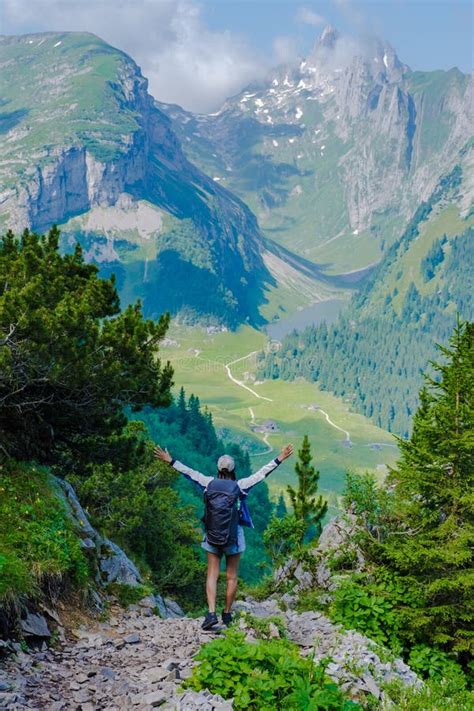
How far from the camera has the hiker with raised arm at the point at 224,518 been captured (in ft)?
46.7

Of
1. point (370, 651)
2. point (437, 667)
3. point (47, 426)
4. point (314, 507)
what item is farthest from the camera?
point (314, 507)

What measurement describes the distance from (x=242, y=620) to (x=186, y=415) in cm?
14204

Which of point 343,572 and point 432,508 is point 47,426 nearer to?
point 343,572

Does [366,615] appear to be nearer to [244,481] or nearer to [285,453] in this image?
[285,453]

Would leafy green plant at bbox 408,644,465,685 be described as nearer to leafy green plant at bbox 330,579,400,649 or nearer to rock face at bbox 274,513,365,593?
leafy green plant at bbox 330,579,400,649

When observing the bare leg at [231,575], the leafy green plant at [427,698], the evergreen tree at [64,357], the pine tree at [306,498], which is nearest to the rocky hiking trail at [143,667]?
the leafy green plant at [427,698]

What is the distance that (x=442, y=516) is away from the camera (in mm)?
21234

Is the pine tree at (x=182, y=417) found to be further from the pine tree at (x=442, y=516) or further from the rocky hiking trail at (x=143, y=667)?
the rocky hiking trail at (x=143, y=667)

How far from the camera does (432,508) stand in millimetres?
21062

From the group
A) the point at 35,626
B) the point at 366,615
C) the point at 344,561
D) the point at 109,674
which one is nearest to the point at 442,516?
the point at 344,561

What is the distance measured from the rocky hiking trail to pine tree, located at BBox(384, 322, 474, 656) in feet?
11.9

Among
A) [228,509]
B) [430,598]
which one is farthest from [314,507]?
[228,509]

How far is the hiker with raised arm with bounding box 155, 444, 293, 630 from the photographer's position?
46.7 feet

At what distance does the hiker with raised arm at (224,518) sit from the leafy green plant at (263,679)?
8.11ft
